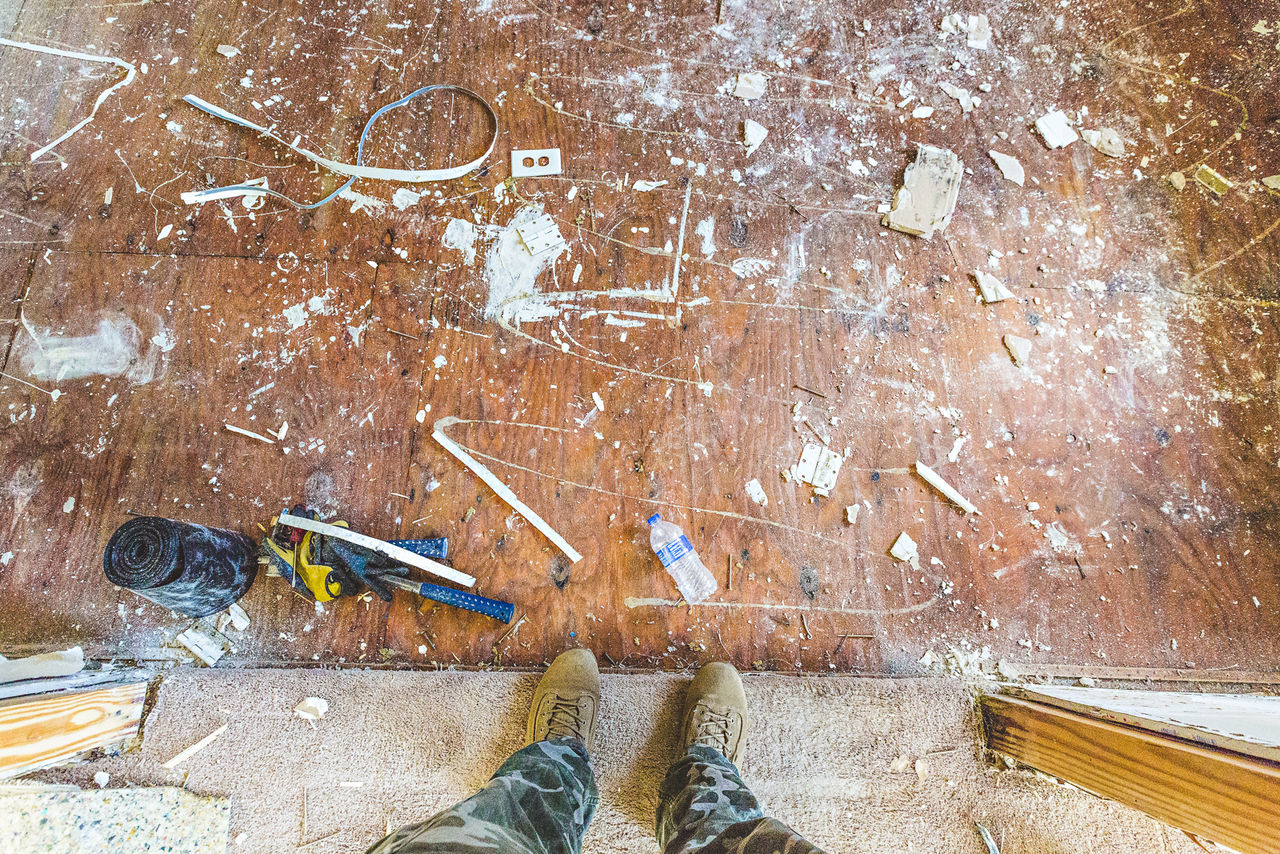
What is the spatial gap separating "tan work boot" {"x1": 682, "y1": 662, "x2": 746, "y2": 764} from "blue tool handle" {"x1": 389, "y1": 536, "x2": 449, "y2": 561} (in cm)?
78

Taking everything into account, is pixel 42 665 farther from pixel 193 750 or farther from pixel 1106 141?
pixel 1106 141

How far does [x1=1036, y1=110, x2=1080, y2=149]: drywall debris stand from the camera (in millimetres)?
1968

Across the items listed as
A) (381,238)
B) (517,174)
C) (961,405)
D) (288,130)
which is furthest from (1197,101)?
(288,130)

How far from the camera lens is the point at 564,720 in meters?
1.53

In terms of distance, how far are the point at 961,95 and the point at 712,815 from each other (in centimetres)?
227

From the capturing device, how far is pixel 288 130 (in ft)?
6.46

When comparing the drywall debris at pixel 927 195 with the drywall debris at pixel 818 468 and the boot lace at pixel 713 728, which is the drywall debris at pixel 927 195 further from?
the boot lace at pixel 713 728

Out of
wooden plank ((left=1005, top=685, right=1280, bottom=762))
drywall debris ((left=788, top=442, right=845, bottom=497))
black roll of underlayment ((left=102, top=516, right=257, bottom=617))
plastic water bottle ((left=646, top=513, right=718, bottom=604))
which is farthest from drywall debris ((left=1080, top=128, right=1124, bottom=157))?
black roll of underlayment ((left=102, top=516, right=257, bottom=617))

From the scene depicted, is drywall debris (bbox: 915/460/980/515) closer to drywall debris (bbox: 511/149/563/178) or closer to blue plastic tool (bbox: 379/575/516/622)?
blue plastic tool (bbox: 379/575/516/622)

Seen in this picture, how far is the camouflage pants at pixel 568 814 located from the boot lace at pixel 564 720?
0.8 inches

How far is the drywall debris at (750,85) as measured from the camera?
6.55 ft

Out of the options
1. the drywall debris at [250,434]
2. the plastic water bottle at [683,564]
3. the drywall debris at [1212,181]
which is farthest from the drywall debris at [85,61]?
the drywall debris at [1212,181]

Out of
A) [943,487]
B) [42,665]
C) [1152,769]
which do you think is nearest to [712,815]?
[1152,769]

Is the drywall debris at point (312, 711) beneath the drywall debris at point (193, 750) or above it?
above
